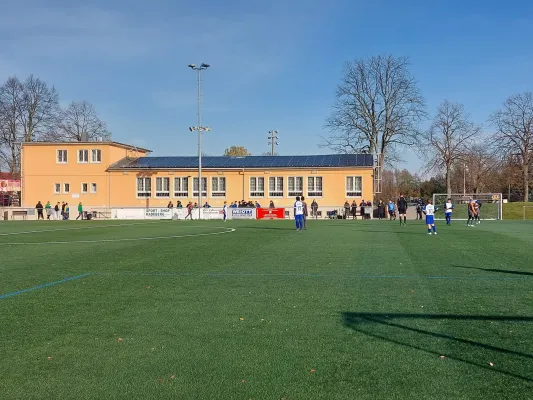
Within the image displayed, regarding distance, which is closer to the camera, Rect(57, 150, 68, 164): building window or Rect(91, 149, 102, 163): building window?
Rect(91, 149, 102, 163): building window

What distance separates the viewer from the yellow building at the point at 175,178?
5341cm

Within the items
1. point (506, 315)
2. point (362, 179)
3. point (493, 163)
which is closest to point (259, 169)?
point (362, 179)

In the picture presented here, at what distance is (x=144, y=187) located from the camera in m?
56.2

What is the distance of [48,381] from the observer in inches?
207

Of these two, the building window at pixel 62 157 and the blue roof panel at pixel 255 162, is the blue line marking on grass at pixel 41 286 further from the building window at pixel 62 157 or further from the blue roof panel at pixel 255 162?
the building window at pixel 62 157

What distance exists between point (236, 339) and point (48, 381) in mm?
2251

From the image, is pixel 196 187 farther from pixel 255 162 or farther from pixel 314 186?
pixel 314 186

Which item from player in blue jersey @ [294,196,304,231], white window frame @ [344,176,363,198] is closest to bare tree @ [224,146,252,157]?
white window frame @ [344,176,363,198]

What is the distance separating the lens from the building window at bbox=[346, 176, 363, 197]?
52.9 meters

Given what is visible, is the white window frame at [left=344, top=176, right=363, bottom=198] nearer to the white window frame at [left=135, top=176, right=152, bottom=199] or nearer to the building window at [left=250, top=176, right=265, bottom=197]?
the building window at [left=250, top=176, right=265, bottom=197]

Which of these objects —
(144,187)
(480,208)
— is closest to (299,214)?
(480,208)

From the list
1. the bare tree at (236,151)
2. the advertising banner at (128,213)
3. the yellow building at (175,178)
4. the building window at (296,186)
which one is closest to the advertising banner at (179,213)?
the advertising banner at (128,213)

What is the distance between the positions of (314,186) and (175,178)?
14451 millimetres

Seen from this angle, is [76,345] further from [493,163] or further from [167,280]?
[493,163]
